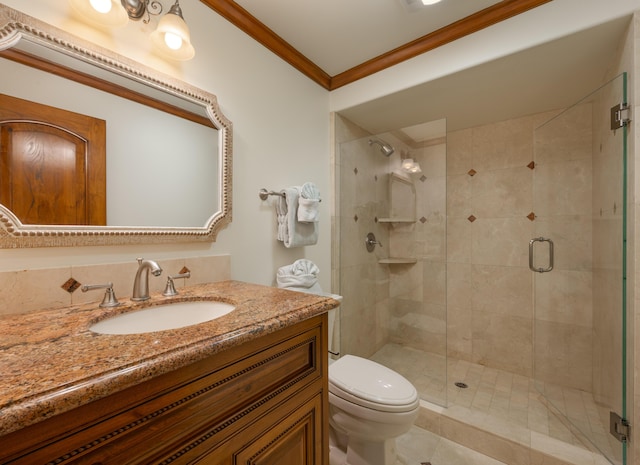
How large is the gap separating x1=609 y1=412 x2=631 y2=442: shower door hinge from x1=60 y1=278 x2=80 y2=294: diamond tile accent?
7.52 ft

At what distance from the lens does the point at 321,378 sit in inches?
36.6

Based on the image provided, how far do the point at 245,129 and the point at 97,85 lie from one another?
0.66m

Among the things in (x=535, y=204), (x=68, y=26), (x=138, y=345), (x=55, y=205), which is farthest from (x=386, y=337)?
(x=68, y=26)

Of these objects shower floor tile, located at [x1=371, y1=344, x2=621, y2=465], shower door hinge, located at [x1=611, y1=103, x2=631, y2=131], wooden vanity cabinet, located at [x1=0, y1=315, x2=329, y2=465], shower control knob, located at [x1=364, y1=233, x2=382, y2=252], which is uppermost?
shower door hinge, located at [x1=611, y1=103, x2=631, y2=131]

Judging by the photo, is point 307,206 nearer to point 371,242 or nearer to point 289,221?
point 289,221

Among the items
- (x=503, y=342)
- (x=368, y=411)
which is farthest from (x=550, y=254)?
(x=368, y=411)

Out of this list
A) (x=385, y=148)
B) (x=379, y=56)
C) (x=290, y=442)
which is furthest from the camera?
(x=385, y=148)

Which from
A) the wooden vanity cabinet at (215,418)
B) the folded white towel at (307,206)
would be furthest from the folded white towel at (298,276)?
the wooden vanity cabinet at (215,418)

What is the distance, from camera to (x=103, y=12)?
0.96 metres

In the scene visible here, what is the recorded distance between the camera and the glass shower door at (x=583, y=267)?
4.42ft

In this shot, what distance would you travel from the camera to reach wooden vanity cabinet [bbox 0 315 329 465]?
17.3 inches

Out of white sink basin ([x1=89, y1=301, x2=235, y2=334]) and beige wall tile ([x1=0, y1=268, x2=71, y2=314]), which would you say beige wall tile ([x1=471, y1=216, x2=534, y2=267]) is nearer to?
white sink basin ([x1=89, y1=301, x2=235, y2=334])

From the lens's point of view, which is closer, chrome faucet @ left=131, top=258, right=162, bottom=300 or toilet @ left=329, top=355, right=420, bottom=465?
chrome faucet @ left=131, top=258, right=162, bottom=300

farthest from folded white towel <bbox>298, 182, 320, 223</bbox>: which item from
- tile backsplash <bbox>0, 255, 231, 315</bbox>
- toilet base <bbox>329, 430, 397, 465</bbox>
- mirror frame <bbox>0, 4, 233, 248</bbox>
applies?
toilet base <bbox>329, 430, 397, 465</bbox>
